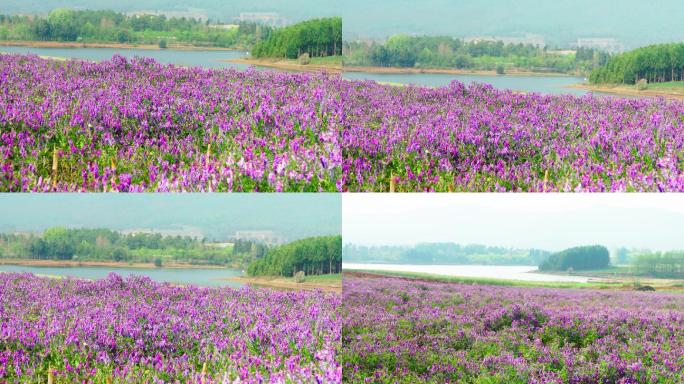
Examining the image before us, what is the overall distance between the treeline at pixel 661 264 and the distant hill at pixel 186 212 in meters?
3.12

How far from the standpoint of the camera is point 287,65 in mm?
7934

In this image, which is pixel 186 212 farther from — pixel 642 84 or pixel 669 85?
pixel 669 85

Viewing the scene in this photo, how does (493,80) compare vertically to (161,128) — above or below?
above

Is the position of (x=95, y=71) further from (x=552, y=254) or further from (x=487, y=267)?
(x=552, y=254)

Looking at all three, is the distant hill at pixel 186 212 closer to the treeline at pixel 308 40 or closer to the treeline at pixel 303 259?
the treeline at pixel 303 259

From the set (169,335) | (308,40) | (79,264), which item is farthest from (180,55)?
(169,335)

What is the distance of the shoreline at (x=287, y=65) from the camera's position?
25.9ft

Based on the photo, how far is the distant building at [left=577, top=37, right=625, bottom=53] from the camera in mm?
8227

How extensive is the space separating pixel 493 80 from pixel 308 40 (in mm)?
2102

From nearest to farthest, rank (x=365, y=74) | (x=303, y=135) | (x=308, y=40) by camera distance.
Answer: (x=303, y=135), (x=308, y=40), (x=365, y=74)

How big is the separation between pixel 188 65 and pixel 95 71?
3.30 feet

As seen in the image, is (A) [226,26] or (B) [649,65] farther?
(B) [649,65]

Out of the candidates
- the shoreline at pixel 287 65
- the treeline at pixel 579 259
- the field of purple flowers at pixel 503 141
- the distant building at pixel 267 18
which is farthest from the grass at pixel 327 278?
the distant building at pixel 267 18

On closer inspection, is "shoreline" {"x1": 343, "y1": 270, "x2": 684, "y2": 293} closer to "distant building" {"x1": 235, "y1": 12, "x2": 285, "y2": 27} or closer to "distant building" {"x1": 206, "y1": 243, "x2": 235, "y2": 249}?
"distant building" {"x1": 206, "y1": 243, "x2": 235, "y2": 249}
